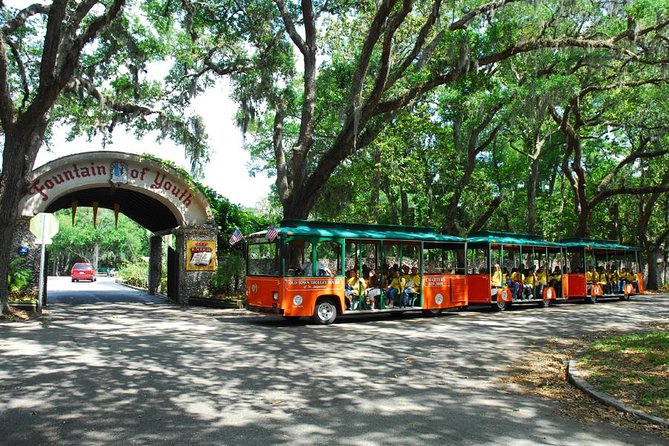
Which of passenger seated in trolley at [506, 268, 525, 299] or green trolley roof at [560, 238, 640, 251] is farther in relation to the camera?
green trolley roof at [560, 238, 640, 251]

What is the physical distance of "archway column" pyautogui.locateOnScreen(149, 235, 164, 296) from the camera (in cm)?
2881

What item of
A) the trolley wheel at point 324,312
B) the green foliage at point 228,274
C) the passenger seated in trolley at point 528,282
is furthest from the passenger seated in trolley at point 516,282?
the green foliage at point 228,274

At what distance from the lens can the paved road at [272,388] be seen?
5.53 m

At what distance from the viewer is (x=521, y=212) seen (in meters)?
41.3

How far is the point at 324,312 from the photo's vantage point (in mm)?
15273

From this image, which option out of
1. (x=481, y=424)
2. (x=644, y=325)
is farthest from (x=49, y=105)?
(x=644, y=325)

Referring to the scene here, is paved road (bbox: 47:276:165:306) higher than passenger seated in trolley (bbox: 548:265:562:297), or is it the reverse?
passenger seated in trolley (bbox: 548:265:562:297)

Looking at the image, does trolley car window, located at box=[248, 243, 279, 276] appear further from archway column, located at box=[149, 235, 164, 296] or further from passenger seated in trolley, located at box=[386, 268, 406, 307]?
archway column, located at box=[149, 235, 164, 296]

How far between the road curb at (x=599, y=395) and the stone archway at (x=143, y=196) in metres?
16.1

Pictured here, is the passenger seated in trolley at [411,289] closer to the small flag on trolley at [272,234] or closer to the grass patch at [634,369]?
the small flag on trolley at [272,234]

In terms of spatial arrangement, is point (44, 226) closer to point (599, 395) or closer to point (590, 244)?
point (599, 395)

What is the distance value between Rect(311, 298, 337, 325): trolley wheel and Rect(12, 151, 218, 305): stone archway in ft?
28.3

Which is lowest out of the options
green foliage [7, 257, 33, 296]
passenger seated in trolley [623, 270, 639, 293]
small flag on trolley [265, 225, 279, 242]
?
passenger seated in trolley [623, 270, 639, 293]

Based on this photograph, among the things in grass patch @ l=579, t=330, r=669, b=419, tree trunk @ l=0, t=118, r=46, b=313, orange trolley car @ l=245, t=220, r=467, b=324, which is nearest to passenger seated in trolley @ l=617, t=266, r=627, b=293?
orange trolley car @ l=245, t=220, r=467, b=324
